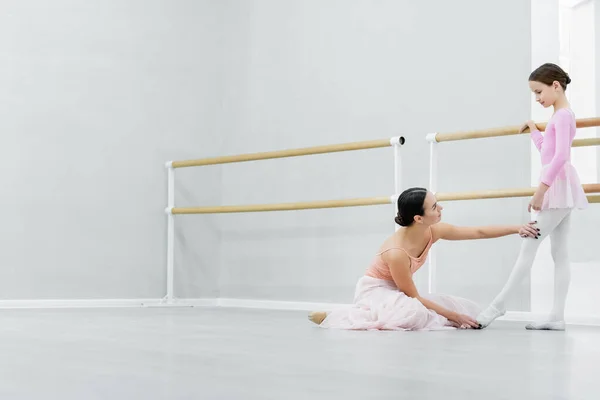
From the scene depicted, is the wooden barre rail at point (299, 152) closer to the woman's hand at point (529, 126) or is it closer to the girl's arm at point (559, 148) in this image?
the woman's hand at point (529, 126)

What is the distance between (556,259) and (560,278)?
6 centimetres

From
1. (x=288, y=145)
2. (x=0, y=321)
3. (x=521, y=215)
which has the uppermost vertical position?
(x=288, y=145)

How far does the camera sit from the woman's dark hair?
8.81 feet

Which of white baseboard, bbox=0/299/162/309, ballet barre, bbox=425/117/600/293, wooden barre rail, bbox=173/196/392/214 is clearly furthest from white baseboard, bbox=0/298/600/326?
ballet barre, bbox=425/117/600/293

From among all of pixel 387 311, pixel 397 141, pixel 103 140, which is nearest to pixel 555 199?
pixel 387 311

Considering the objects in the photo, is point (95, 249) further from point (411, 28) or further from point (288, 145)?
point (411, 28)

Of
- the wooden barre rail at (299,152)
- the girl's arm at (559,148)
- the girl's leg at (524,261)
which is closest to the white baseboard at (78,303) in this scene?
the wooden barre rail at (299,152)

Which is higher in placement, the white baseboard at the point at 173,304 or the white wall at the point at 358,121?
the white wall at the point at 358,121

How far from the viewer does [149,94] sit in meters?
4.36

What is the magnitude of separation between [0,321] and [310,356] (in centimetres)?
146

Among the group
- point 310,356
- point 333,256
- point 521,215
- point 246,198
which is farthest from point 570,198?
point 246,198

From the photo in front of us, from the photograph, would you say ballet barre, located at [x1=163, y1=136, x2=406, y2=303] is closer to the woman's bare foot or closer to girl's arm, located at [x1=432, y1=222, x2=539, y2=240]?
girl's arm, located at [x1=432, y1=222, x2=539, y2=240]

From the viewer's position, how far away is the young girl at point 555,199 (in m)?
2.61

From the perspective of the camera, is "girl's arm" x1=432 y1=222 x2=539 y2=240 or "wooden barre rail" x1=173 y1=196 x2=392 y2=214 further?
"wooden barre rail" x1=173 y1=196 x2=392 y2=214
